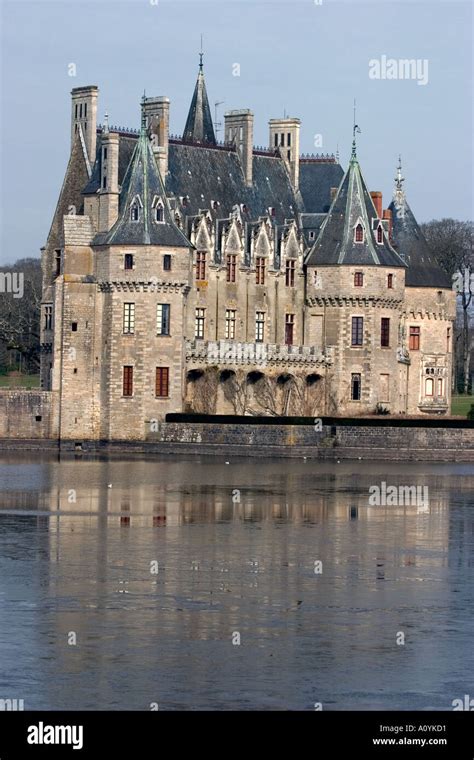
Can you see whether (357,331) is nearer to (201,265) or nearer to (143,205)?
(201,265)

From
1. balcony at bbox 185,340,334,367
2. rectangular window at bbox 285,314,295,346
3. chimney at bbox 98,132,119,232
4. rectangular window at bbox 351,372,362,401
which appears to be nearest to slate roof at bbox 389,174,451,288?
rectangular window at bbox 285,314,295,346

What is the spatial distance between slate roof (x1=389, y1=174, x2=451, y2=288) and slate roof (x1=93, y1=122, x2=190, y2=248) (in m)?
14.7

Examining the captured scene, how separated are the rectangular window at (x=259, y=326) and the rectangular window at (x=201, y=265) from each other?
384cm

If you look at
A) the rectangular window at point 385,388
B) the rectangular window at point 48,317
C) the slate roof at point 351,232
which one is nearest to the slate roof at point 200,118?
the slate roof at point 351,232

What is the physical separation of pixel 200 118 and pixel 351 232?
401 inches

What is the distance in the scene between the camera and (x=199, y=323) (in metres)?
78.2

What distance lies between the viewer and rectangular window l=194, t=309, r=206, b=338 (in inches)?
3071

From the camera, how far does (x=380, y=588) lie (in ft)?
95.8

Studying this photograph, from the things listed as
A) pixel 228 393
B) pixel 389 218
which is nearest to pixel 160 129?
pixel 228 393

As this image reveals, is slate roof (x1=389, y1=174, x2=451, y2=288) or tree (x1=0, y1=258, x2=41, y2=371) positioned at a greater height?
slate roof (x1=389, y1=174, x2=451, y2=288)

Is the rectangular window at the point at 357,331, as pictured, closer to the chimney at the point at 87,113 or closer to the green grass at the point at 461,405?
the green grass at the point at 461,405

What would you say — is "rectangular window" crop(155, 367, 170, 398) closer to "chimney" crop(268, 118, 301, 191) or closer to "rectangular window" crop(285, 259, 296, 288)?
"rectangular window" crop(285, 259, 296, 288)
